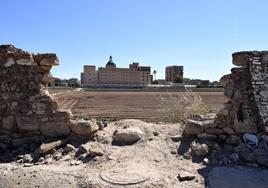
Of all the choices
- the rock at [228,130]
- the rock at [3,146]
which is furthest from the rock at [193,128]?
the rock at [3,146]

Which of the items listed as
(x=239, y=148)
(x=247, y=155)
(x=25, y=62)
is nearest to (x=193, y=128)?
(x=239, y=148)

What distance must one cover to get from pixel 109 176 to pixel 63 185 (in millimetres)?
774

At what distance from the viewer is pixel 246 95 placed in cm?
727

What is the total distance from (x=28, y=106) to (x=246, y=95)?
5004 mm

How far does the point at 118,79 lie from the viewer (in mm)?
99562

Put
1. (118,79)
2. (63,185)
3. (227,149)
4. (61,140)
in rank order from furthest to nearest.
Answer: (118,79) → (61,140) → (227,149) → (63,185)

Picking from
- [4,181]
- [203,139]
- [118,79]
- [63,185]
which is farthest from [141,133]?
[118,79]

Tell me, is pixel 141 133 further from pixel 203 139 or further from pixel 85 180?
pixel 85 180

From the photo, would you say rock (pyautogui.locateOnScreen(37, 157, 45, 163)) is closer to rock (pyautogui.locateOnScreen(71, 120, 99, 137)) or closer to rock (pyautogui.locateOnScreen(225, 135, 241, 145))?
rock (pyautogui.locateOnScreen(71, 120, 99, 137))

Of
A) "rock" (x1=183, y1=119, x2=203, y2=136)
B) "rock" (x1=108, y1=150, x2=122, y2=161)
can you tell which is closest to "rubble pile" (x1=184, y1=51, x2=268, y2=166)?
"rock" (x1=183, y1=119, x2=203, y2=136)

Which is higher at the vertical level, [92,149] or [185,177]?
[92,149]

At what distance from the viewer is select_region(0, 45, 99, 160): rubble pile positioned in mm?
7375

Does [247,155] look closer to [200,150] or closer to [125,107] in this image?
[200,150]

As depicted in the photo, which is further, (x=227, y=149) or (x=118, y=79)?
(x=118, y=79)
